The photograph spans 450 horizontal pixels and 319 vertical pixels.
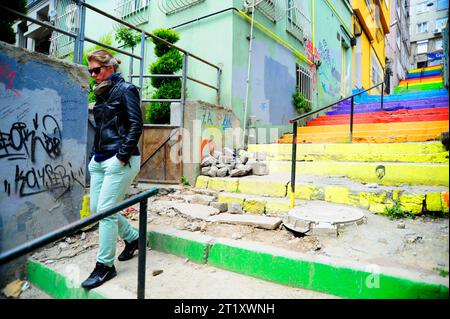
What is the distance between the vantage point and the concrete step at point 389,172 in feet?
10.5

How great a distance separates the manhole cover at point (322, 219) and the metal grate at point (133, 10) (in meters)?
7.17

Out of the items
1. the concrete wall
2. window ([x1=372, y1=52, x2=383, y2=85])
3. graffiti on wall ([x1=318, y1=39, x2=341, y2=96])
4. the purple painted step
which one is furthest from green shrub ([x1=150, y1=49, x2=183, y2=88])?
window ([x1=372, y1=52, x2=383, y2=85])

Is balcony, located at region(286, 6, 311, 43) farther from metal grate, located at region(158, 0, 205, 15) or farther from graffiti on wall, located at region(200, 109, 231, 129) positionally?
graffiti on wall, located at region(200, 109, 231, 129)

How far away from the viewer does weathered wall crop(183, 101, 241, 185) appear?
495 centimetres

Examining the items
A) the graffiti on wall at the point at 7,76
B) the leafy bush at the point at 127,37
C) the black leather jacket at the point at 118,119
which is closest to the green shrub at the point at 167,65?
the leafy bush at the point at 127,37

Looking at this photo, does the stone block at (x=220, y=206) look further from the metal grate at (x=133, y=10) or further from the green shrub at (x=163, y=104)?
the metal grate at (x=133, y=10)

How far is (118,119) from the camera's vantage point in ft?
7.50

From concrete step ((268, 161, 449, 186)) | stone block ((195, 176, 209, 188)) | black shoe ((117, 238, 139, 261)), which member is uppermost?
concrete step ((268, 161, 449, 186))

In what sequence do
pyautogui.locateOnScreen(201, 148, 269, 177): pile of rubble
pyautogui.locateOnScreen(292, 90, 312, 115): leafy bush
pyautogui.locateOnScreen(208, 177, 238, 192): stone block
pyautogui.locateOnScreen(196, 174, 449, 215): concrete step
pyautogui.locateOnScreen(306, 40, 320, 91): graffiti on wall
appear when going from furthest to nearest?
pyautogui.locateOnScreen(306, 40, 320, 91): graffiti on wall < pyautogui.locateOnScreen(292, 90, 312, 115): leafy bush < pyautogui.locateOnScreen(201, 148, 269, 177): pile of rubble < pyautogui.locateOnScreen(208, 177, 238, 192): stone block < pyautogui.locateOnScreen(196, 174, 449, 215): concrete step

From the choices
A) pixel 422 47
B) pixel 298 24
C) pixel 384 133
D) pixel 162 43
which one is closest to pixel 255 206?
pixel 384 133

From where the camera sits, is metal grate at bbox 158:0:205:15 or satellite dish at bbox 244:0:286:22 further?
metal grate at bbox 158:0:205:15

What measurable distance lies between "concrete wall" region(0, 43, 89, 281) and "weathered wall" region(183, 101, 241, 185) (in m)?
2.05

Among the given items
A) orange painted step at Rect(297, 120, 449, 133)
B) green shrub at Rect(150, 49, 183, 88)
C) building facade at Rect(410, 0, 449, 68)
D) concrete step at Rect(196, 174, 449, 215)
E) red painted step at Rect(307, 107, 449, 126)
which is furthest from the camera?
building facade at Rect(410, 0, 449, 68)

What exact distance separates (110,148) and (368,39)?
688 inches
